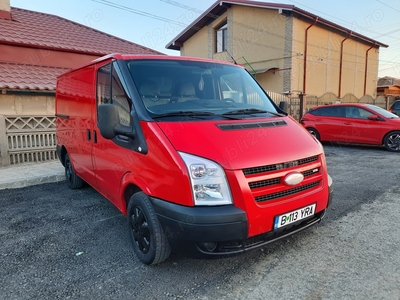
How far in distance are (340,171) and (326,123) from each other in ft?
Answer: 13.1

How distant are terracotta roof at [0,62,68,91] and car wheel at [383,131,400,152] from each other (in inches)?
385

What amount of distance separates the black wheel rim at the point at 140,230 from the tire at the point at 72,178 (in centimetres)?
268

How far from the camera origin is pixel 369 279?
237 centimetres

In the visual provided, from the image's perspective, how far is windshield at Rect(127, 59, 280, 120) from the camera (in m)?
2.87

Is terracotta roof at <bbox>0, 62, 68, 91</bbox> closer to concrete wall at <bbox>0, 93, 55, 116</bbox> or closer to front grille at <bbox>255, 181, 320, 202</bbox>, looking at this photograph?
concrete wall at <bbox>0, 93, 55, 116</bbox>

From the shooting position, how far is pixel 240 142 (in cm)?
245

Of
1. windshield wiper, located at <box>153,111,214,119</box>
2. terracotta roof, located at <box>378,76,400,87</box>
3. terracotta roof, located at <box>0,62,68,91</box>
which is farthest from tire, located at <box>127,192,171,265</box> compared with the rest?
terracotta roof, located at <box>378,76,400,87</box>

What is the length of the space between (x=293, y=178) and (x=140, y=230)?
150cm

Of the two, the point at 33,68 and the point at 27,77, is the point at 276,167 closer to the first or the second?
the point at 27,77

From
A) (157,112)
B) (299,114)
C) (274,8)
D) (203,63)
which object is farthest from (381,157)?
(274,8)

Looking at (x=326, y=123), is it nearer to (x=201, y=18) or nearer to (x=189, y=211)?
(x=189, y=211)

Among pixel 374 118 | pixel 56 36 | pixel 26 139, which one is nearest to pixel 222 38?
pixel 56 36

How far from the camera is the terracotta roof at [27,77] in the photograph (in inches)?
281

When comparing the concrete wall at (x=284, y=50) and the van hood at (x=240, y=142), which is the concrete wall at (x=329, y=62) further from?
the van hood at (x=240, y=142)
